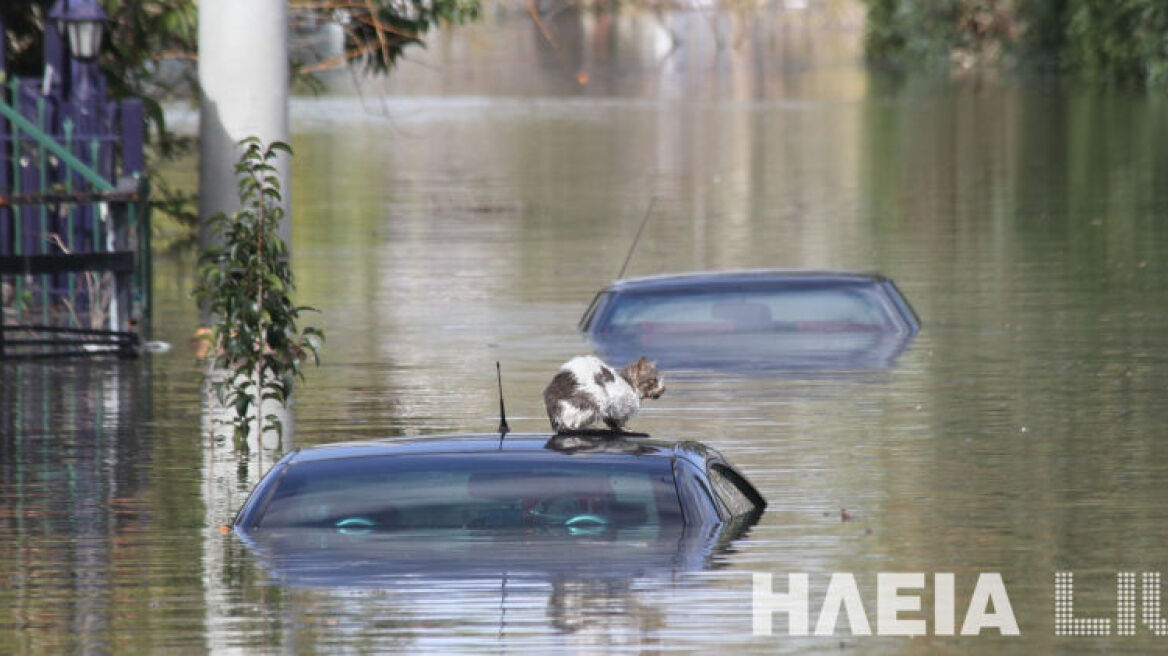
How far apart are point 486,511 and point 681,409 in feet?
21.5

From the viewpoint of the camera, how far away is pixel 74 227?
2202cm

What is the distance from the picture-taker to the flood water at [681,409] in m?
11.1

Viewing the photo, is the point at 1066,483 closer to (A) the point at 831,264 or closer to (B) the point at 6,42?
(B) the point at 6,42

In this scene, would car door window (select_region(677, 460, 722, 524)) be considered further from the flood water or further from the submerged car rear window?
the flood water

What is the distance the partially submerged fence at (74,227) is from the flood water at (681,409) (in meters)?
0.47

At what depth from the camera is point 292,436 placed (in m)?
17.5

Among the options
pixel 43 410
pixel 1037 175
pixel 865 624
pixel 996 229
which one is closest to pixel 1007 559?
pixel 865 624

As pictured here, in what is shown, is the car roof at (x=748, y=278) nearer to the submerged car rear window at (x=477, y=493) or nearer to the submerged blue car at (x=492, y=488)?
the submerged blue car at (x=492, y=488)

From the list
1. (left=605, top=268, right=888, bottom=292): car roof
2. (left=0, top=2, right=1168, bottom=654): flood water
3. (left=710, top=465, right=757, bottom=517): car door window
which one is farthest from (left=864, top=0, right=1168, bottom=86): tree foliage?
(left=710, top=465, right=757, bottom=517): car door window

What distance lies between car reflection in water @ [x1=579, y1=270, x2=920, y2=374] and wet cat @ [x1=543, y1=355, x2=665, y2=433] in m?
9.06

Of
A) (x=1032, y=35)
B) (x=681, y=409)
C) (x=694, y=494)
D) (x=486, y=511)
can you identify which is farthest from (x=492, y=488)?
(x=1032, y=35)

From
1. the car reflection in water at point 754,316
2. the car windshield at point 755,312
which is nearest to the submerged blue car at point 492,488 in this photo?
the car reflection in water at point 754,316

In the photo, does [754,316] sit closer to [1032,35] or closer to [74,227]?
[74,227]

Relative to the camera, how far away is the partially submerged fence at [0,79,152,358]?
21.1 m
